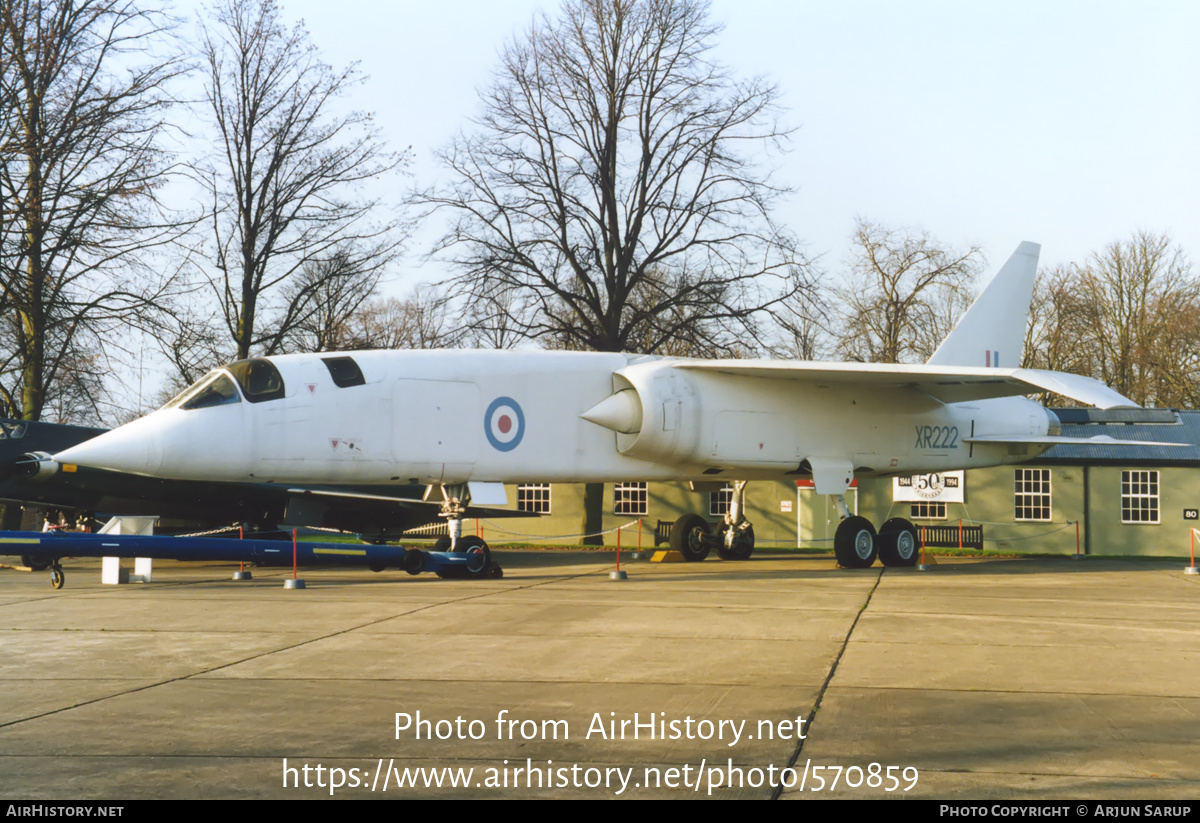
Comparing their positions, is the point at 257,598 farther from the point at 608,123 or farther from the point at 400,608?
the point at 608,123

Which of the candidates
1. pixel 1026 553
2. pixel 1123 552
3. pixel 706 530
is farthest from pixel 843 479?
pixel 1123 552

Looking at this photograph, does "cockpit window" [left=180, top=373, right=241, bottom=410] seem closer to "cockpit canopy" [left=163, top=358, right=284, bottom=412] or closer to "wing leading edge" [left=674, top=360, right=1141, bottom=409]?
"cockpit canopy" [left=163, top=358, right=284, bottom=412]

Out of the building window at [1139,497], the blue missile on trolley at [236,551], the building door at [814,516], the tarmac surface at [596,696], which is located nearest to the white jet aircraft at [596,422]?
the blue missile on trolley at [236,551]

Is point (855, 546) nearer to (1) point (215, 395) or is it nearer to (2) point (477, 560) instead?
(2) point (477, 560)

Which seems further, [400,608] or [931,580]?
[931,580]

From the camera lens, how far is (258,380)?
13.0 metres

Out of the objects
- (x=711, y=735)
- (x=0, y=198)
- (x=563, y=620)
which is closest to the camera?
(x=711, y=735)

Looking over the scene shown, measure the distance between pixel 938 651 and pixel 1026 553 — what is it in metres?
19.2

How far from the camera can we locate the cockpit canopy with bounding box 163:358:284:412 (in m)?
12.8

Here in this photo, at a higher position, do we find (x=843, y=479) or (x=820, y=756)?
(x=843, y=479)

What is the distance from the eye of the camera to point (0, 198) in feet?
62.5

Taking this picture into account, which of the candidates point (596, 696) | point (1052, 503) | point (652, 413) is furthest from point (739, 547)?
point (596, 696)

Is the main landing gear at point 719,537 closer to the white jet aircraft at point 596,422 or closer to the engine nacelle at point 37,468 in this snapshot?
the white jet aircraft at point 596,422

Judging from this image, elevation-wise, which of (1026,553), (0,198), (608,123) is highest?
(608,123)
